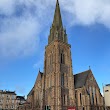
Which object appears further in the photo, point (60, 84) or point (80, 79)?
point (80, 79)

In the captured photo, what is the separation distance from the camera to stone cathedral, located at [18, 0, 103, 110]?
196ft

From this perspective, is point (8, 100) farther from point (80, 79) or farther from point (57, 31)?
point (57, 31)

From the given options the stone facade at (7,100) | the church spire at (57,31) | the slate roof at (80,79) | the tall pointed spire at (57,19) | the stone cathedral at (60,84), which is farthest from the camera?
the stone facade at (7,100)

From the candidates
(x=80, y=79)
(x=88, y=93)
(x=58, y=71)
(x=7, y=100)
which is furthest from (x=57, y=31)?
(x=7, y=100)

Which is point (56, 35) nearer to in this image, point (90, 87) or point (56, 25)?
point (56, 25)

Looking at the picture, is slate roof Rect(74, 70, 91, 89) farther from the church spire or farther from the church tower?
the church spire

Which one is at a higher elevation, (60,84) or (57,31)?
(57,31)

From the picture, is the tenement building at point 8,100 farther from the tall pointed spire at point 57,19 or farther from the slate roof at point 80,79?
the tall pointed spire at point 57,19

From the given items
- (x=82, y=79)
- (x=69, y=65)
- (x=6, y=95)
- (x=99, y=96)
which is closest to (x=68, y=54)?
(x=69, y=65)

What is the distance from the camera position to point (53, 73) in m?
62.4

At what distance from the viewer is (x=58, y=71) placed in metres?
62.4

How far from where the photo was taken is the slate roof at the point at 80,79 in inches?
2522

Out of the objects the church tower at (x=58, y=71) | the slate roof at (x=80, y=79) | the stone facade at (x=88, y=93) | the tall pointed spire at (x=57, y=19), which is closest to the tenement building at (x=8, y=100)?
the church tower at (x=58, y=71)

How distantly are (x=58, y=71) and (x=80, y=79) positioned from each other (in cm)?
996
